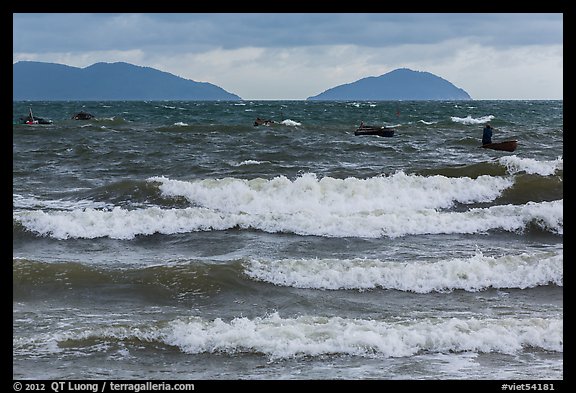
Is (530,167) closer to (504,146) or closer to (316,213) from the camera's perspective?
(504,146)

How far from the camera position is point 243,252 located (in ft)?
48.2

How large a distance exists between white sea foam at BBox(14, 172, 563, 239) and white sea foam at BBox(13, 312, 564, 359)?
665cm

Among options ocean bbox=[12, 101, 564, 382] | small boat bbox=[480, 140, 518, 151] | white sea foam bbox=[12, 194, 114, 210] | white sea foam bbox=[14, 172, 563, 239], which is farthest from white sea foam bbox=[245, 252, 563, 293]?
small boat bbox=[480, 140, 518, 151]

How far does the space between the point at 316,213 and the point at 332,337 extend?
349 inches

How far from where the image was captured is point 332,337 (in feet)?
30.5

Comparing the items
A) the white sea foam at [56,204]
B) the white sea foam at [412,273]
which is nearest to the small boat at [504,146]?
the white sea foam at [56,204]

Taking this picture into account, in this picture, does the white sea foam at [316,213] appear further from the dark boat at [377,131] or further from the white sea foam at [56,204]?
the dark boat at [377,131]

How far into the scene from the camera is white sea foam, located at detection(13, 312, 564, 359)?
29.7 feet

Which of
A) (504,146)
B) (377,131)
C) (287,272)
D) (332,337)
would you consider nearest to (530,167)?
(504,146)

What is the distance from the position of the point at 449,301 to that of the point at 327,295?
191cm

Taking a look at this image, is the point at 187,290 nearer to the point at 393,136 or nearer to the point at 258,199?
the point at 258,199

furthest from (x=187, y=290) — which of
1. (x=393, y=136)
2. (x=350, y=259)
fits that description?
(x=393, y=136)

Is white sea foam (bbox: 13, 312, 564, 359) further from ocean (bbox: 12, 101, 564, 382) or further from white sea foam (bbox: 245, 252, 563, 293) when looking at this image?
white sea foam (bbox: 245, 252, 563, 293)

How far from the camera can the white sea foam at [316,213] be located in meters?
16.6
